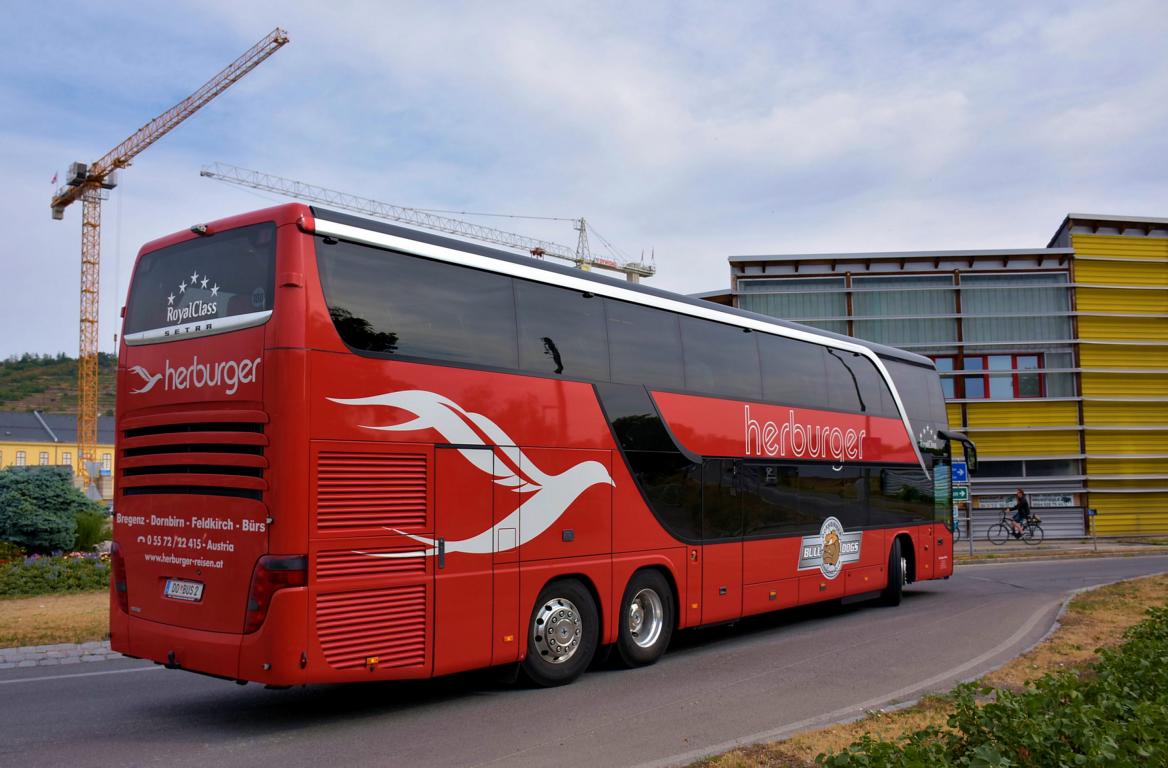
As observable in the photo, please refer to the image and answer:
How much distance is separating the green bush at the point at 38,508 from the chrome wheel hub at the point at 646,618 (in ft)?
42.2

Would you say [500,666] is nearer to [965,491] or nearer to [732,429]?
[732,429]

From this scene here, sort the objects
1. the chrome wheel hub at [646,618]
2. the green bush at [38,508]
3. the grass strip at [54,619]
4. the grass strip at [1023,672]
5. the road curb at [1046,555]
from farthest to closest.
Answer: the road curb at [1046,555] → the green bush at [38,508] → the grass strip at [54,619] → the chrome wheel hub at [646,618] → the grass strip at [1023,672]

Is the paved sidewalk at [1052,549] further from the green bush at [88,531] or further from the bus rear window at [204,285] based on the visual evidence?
the bus rear window at [204,285]

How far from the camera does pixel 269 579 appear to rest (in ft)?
23.8

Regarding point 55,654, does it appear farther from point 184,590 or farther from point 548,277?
point 548,277

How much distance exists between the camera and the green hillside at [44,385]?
5407 inches

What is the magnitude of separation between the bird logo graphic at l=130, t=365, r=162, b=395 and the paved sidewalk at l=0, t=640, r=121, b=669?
4.00 metres

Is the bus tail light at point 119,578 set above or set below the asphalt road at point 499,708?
above

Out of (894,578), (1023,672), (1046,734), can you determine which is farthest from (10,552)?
(1046,734)

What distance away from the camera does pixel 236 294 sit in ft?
25.7

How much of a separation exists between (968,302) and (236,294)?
1190 inches

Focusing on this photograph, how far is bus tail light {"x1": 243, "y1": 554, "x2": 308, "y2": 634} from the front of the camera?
723cm

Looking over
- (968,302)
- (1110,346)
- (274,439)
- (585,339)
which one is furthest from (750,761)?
(1110,346)

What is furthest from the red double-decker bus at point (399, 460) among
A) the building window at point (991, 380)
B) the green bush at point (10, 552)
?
the building window at point (991, 380)
